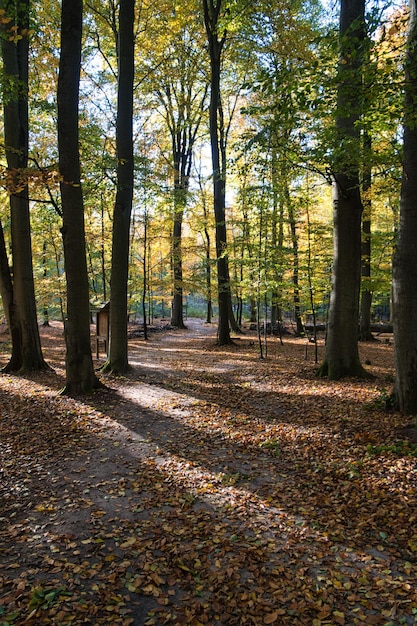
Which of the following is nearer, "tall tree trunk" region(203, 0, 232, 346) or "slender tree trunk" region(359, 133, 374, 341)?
"tall tree trunk" region(203, 0, 232, 346)

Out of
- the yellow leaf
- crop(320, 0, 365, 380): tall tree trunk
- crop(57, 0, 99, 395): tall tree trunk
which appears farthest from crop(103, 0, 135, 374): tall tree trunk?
the yellow leaf

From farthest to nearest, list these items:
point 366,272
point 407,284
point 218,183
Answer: point 366,272 < point 218,183 < point 407,284

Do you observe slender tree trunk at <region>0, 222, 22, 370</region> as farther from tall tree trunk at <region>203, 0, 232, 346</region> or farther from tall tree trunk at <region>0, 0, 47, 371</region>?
tall tree trunk at <region>203, 0, 232, 346</region>

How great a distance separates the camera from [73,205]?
7.43m

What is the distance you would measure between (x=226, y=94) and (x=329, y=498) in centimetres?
2076

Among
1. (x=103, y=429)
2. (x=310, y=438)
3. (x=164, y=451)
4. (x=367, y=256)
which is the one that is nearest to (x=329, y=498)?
(x=310, y=438)

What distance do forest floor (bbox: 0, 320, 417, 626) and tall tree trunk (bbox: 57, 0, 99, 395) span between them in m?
0.74


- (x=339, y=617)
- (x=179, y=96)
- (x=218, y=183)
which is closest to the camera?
(x=339, y=617)

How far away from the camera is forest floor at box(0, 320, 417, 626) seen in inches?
110

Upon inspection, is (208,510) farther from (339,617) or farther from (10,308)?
(10,308)

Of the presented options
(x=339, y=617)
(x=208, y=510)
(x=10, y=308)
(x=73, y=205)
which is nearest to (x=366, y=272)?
(x=73, y=205)

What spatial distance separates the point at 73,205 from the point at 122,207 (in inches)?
96.5

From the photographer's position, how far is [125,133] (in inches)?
383

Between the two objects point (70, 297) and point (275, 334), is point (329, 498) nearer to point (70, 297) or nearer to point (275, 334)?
point (70, 297)
